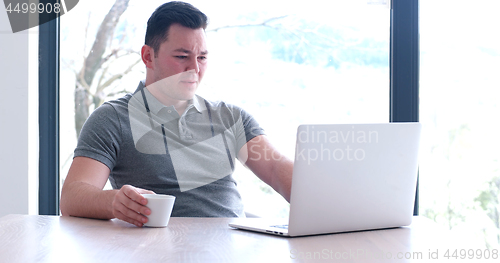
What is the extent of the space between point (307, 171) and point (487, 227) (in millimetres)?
1508

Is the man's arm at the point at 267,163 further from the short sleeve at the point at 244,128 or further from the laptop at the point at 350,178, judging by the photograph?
the laptop at the point at 350,178

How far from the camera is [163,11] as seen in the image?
5.43 ft

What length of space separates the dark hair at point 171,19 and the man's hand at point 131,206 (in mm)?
792

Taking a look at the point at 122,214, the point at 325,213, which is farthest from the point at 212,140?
the point at 325,213

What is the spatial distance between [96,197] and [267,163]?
26.1 inches

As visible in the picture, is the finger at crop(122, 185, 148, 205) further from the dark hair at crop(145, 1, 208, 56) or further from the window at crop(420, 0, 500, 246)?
the window at crop(420, 0, 500, 246)

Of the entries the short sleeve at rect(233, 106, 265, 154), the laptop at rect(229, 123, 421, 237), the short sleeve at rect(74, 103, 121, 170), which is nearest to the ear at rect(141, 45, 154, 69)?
the short sleeve at rect(74, 103, 121, 170)

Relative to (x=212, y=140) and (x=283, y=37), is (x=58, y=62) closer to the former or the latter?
(x=212, y=140)

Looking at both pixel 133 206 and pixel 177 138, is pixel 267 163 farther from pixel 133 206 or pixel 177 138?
pixel 133 206

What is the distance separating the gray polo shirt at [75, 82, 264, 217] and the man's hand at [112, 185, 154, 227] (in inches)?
14.6

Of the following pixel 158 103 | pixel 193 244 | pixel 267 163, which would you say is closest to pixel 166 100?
pixel 158 103

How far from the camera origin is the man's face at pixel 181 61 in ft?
5.34

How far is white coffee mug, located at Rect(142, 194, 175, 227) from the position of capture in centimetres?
97

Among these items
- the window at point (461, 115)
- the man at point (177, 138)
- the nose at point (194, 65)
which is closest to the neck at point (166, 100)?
the man at point (177, 138)
